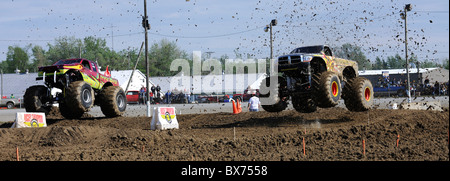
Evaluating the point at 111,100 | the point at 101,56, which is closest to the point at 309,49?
the point at 111,100

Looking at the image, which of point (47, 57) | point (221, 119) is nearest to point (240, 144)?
point (221, 119)

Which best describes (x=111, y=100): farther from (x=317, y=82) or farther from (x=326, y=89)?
(x=326, y=89)

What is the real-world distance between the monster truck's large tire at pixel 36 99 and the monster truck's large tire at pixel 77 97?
162cm

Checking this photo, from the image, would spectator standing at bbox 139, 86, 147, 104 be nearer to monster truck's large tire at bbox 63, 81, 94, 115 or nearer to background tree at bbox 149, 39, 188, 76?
monster truck's large tire at bbox 63, 81, 94, 115

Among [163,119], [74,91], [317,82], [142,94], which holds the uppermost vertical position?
[317,82]

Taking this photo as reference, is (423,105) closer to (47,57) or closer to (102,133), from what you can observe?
(102,133)

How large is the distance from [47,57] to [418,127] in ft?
344

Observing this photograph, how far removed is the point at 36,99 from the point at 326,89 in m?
11.4

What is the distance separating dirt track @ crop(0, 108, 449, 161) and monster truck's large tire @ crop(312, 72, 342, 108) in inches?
38.6

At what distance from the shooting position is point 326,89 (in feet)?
48.2

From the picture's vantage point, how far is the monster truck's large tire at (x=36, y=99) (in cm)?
1852
